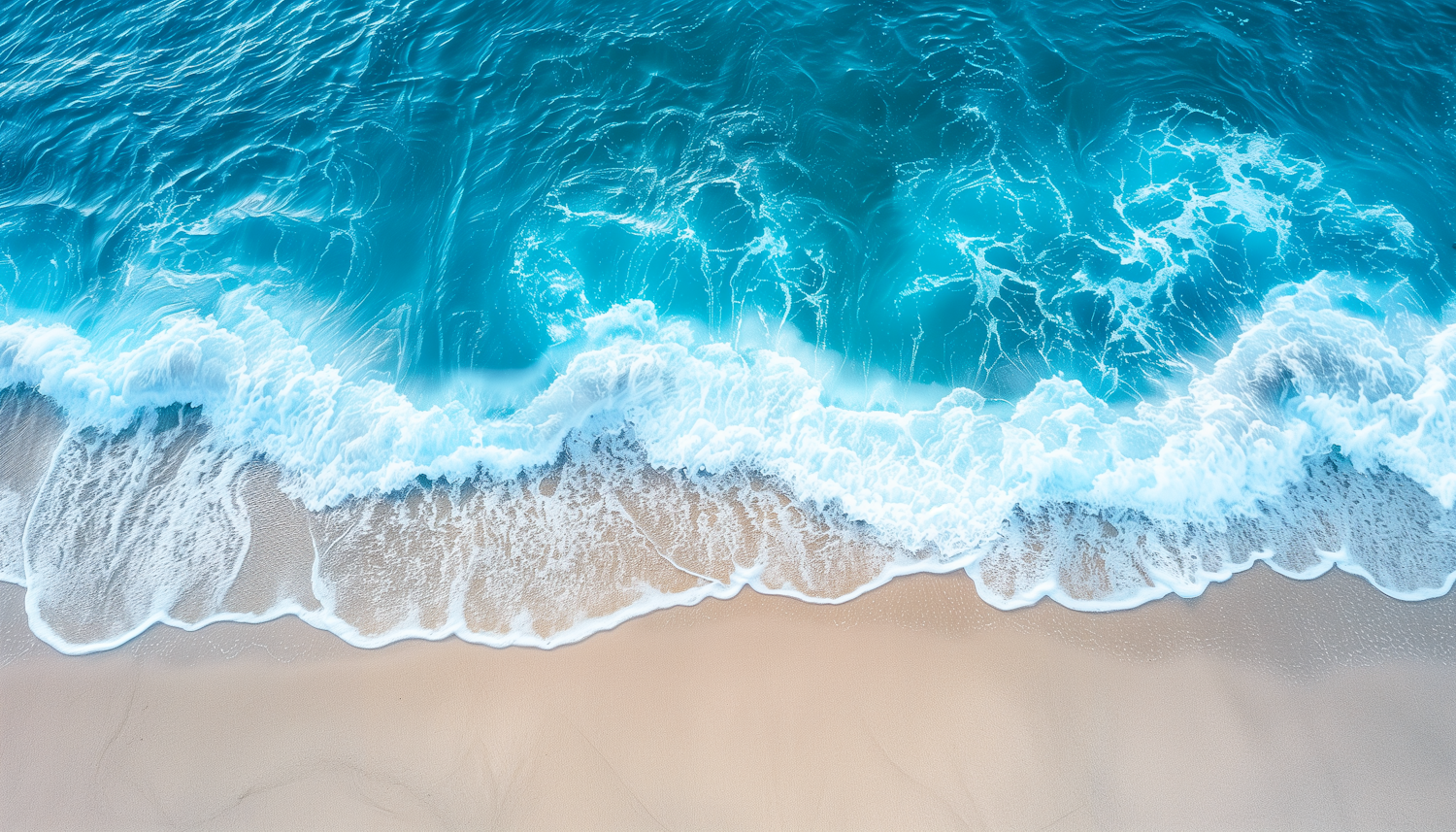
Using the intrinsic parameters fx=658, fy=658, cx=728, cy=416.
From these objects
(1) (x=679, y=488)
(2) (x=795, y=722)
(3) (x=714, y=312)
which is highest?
(3) (x=714, y=312)

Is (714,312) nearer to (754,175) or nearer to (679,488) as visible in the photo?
(754,175)

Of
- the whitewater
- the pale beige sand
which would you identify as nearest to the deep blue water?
the whitewater

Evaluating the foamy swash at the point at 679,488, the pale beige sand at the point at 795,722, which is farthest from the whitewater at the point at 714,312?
the pale beige sand at the point at 795,722

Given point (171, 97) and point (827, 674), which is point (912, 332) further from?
point (171, 97)

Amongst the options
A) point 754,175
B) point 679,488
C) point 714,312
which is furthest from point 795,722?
point 754,175

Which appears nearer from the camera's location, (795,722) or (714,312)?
(795,722)

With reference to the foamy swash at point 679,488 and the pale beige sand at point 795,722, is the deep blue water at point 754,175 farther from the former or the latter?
the pale beige sand at point 795,722

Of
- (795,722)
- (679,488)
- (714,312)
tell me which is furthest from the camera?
(714,312)
